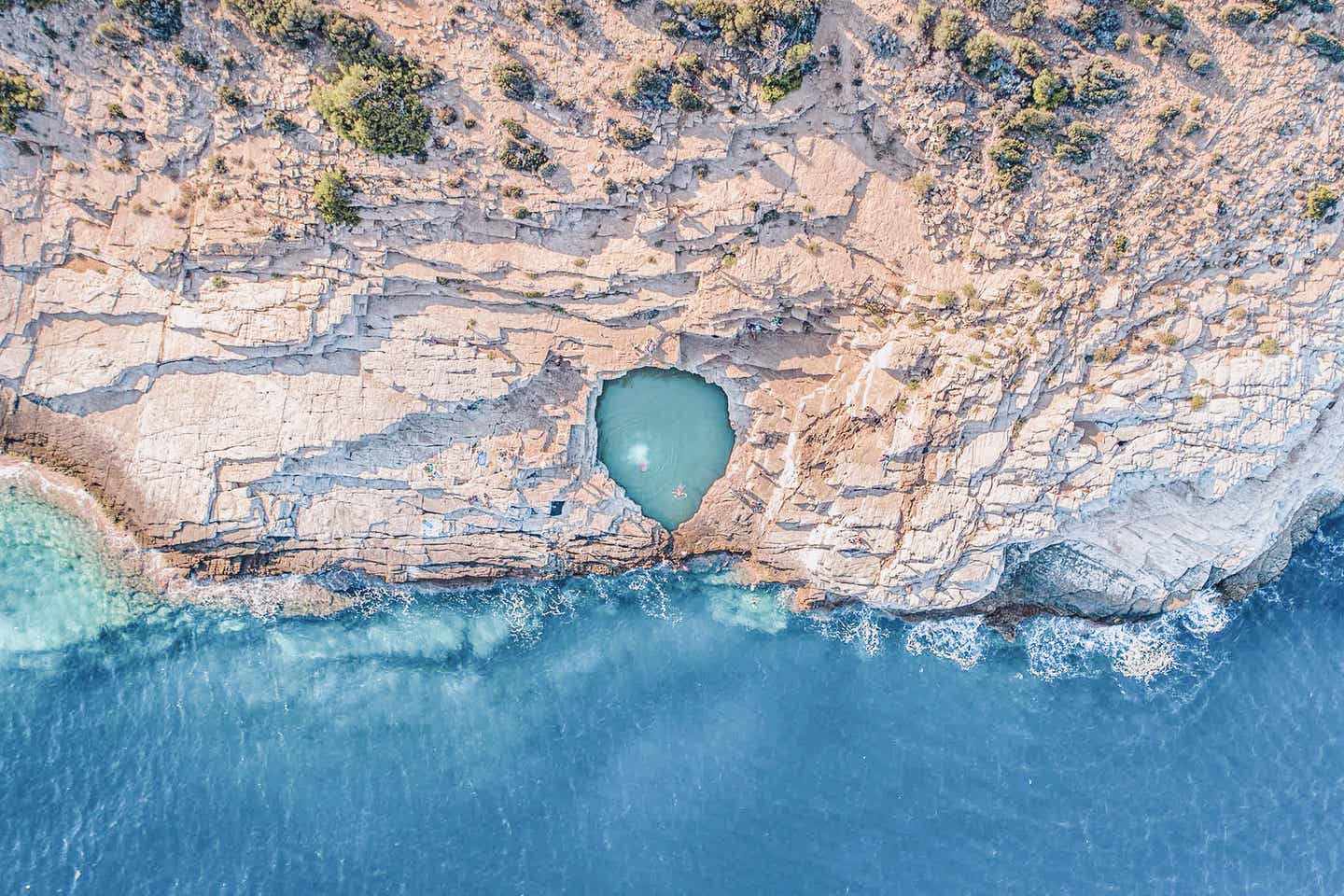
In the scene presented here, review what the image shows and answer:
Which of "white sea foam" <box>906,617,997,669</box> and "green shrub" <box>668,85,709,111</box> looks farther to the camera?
"white sea foam" <box>906,617,997,669</box>

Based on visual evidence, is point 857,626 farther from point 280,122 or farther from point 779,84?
point 280,122

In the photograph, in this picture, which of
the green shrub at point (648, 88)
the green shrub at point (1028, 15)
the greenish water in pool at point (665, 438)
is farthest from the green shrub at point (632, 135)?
the green shrub at point (1028, 15)

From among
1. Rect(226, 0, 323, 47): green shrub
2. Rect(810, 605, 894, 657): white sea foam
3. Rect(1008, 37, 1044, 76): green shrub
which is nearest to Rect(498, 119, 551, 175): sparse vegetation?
Rect(226, 0, 323, 47): green shrub

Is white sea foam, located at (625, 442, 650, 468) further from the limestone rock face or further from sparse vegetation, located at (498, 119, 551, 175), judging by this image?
sparse vegetation, located at (498, 119, 551, 175)

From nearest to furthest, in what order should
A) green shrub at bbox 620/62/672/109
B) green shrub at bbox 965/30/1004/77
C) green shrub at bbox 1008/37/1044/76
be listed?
1. green shrub at bbox 965/30/1004/77
2. green shrub at bbox 1008/37/1044/76
3. green shrub at bbox 620/62/672/109

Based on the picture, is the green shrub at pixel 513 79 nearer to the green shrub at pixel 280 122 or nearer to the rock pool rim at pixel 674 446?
the green shrub at pixel 280 122

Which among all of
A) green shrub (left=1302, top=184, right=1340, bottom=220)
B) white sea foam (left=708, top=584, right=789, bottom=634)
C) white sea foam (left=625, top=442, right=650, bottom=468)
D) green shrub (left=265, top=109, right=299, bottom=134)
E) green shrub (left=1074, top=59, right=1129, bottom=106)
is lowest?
white sea foam (left=708, top=584, right=789, bottom=634)

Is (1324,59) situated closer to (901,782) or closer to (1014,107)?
(1014,107)

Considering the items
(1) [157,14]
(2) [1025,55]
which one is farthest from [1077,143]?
(1) [157,14]
